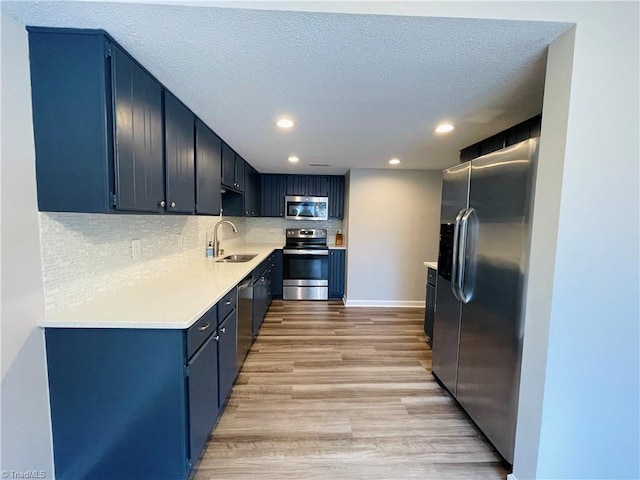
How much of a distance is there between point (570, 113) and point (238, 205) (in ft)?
11.6

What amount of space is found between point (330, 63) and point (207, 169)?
5.17 ft

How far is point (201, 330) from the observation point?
61.0 inches

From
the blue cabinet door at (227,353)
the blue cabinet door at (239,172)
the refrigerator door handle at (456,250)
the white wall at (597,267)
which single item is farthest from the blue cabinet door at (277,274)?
the white wall at (597,267)

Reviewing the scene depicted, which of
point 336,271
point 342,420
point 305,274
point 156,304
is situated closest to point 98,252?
point 156,304

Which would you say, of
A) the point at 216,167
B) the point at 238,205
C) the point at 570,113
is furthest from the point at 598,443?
the point at 238,205

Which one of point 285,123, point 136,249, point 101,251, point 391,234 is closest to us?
point 101,251

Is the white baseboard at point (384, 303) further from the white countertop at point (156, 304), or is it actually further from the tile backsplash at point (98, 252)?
the tile backsplash at point (98, 252)

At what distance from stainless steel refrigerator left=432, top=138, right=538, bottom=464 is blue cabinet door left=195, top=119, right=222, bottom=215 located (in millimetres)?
2047

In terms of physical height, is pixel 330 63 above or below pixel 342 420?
above

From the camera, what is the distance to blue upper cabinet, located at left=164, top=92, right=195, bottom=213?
5.93ft

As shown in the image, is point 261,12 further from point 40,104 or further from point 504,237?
point 504,237

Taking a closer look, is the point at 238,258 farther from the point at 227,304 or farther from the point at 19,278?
the point at 19,278

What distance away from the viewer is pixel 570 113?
116 centimetres

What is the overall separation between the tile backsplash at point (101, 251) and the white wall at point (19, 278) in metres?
0.07
